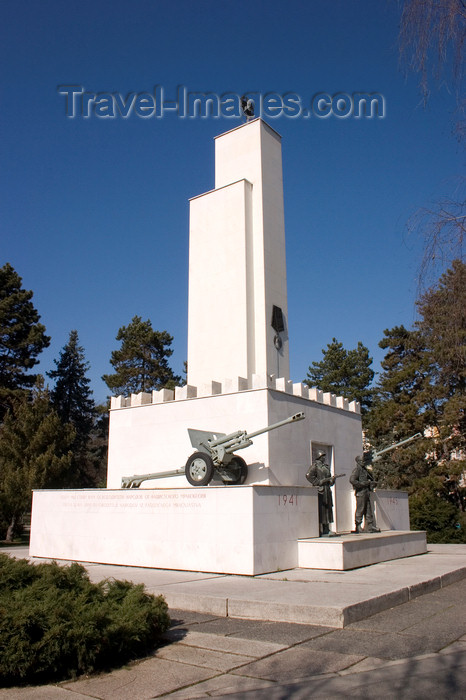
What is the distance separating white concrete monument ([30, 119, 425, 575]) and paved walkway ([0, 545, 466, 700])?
5.24 feet

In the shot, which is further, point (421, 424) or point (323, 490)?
point (421, 424)

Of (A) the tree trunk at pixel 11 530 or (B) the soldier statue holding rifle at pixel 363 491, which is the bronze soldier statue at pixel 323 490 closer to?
(B) the soldier statue holding rifle at pixel 363 491

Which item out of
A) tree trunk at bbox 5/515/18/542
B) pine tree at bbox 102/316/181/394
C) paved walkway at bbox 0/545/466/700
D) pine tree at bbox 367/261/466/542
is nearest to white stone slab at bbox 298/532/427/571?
paved walkway at bbox 0/545/466/700

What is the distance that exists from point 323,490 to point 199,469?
9.62ft

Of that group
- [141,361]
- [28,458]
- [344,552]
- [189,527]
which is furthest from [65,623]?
[141,361]

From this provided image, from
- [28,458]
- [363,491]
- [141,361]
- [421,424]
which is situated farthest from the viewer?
[141,361]

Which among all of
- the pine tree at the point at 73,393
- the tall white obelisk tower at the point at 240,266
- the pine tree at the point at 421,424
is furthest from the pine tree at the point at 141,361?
the tall white obelisk tower at the point at 240,266

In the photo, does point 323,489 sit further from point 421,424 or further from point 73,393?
point 73,393

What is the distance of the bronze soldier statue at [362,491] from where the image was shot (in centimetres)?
1450

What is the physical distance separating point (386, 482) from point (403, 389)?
595 centimetres

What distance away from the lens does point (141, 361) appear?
155 ft

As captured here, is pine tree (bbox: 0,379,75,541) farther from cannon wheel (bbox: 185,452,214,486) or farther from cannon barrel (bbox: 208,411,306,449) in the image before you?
cannon barrel (bbox: 208,411,306,449)

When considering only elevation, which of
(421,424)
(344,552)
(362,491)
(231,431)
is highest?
(421,424)

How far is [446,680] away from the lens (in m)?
4.82
